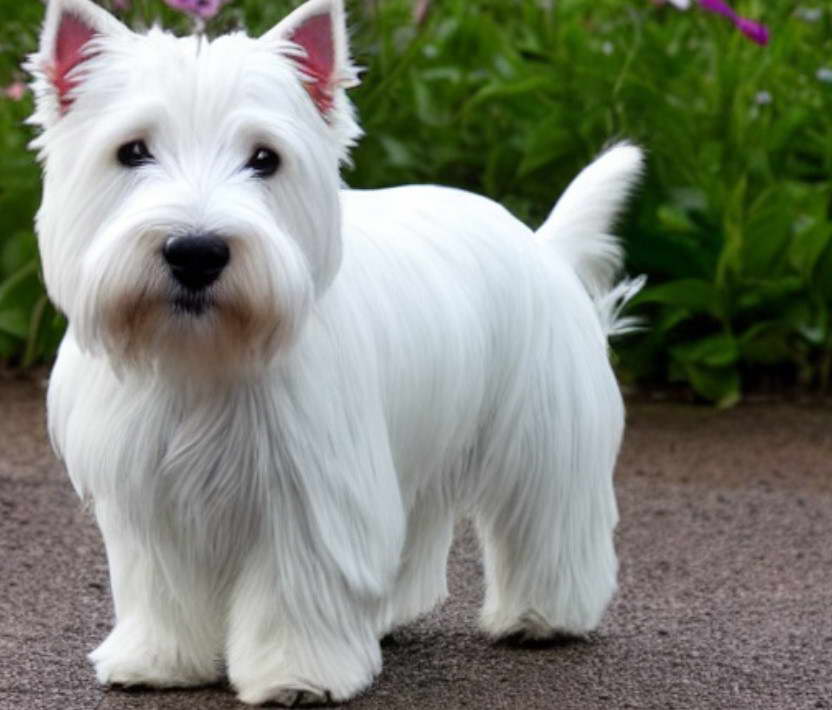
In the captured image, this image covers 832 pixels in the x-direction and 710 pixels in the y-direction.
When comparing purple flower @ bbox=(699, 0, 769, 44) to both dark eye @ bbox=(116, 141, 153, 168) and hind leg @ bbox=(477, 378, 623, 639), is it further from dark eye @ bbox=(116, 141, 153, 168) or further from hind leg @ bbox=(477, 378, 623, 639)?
dark eye @ bbox=(116, 141, 153, 168)

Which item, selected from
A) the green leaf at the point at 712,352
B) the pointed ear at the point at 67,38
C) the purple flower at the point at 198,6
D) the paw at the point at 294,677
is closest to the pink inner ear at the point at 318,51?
the pointed ear at the point at 67,38

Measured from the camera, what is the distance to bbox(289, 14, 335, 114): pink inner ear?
427cm

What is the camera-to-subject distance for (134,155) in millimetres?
4105

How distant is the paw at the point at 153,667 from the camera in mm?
4547

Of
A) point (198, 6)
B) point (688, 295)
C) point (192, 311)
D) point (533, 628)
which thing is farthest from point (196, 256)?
point (688, 295)

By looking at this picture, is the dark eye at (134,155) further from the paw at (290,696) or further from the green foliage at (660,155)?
the green foliage at (660,155)

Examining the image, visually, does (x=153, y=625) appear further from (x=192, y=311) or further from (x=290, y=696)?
(x=192, y=311)

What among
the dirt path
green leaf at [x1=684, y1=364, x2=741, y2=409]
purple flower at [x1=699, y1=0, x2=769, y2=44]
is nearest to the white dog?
the dirt path

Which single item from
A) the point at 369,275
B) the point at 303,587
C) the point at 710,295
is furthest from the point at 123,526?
the point at 710,295

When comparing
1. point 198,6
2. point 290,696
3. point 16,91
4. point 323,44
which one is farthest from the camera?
point 16,91

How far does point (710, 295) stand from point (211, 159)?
4.58 meters

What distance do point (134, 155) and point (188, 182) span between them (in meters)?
0.15

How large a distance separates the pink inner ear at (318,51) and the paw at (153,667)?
47.7 inches

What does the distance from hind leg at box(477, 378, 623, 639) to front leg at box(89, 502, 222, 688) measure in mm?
806
